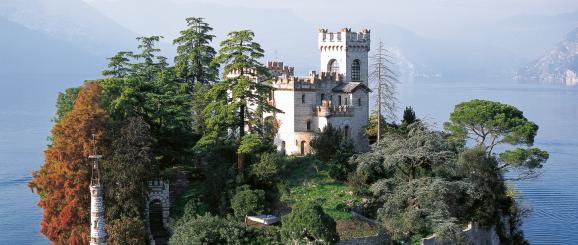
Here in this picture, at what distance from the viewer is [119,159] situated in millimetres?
35438

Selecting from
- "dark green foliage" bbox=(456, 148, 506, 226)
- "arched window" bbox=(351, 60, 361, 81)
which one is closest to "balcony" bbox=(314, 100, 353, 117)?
"arched window" bbox=(351, 60, 361, 81)

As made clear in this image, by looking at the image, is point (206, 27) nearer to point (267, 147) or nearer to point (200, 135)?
point (200, 135)

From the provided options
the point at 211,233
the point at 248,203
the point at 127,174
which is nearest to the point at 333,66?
the point at 248,203

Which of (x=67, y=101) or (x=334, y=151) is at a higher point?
(x=67, y=101)

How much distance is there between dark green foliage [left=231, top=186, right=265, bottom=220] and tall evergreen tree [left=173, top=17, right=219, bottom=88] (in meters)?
18.0

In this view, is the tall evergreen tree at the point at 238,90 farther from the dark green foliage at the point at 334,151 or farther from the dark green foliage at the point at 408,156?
the dark green foliage at the point at 408,156

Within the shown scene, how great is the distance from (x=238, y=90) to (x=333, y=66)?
11574 mm

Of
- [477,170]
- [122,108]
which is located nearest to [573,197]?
[477,170]

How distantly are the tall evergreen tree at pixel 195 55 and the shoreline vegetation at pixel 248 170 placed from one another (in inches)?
224

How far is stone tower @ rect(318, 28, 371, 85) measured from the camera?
48719 mm

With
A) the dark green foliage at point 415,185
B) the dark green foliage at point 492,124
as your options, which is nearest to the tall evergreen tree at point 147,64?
the dark green foliage at point 415,185

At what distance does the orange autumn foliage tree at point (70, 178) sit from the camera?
3556 centimetres

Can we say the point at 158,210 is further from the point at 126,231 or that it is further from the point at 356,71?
the point at 356,71

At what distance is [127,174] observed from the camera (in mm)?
35250
